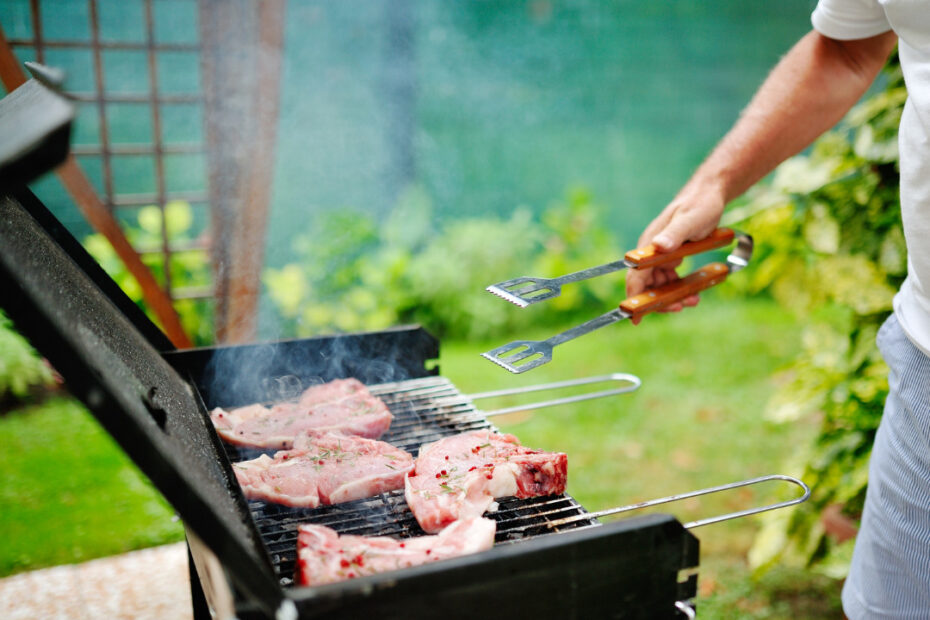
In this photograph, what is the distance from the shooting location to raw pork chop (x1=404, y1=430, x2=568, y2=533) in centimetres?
194

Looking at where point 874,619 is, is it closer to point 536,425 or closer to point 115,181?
point 536,425

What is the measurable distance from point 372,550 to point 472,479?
0.39 metres

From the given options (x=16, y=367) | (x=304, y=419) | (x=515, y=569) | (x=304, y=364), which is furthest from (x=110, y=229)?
(x=515, y=569)

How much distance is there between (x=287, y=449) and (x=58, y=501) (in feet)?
10.3

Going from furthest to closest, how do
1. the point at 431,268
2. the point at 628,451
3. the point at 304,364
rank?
the point at 431,268 < the point at 628,451 < the point at 304,364

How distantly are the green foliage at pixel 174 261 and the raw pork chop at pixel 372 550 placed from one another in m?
4.66

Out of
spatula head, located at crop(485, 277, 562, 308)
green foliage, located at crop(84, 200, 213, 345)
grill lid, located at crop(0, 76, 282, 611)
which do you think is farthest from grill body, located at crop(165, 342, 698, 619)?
green foliage, located at crop(84, 200, 213, 345)

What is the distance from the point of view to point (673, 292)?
2549 millimetres

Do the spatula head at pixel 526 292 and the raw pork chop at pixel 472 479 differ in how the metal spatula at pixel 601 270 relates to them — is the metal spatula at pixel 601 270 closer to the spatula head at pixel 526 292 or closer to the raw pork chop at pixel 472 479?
the spatula head at pixel 526 292

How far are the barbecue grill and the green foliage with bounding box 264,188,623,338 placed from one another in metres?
4.42

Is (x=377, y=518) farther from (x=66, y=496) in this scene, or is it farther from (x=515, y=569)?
(x=66, y=496)

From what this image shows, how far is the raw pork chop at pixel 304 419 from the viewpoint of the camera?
92.7 inches

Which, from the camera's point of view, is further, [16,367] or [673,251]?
[16,367]

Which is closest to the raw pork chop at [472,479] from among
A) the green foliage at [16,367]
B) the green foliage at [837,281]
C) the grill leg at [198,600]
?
the grill leg at [198,600]
